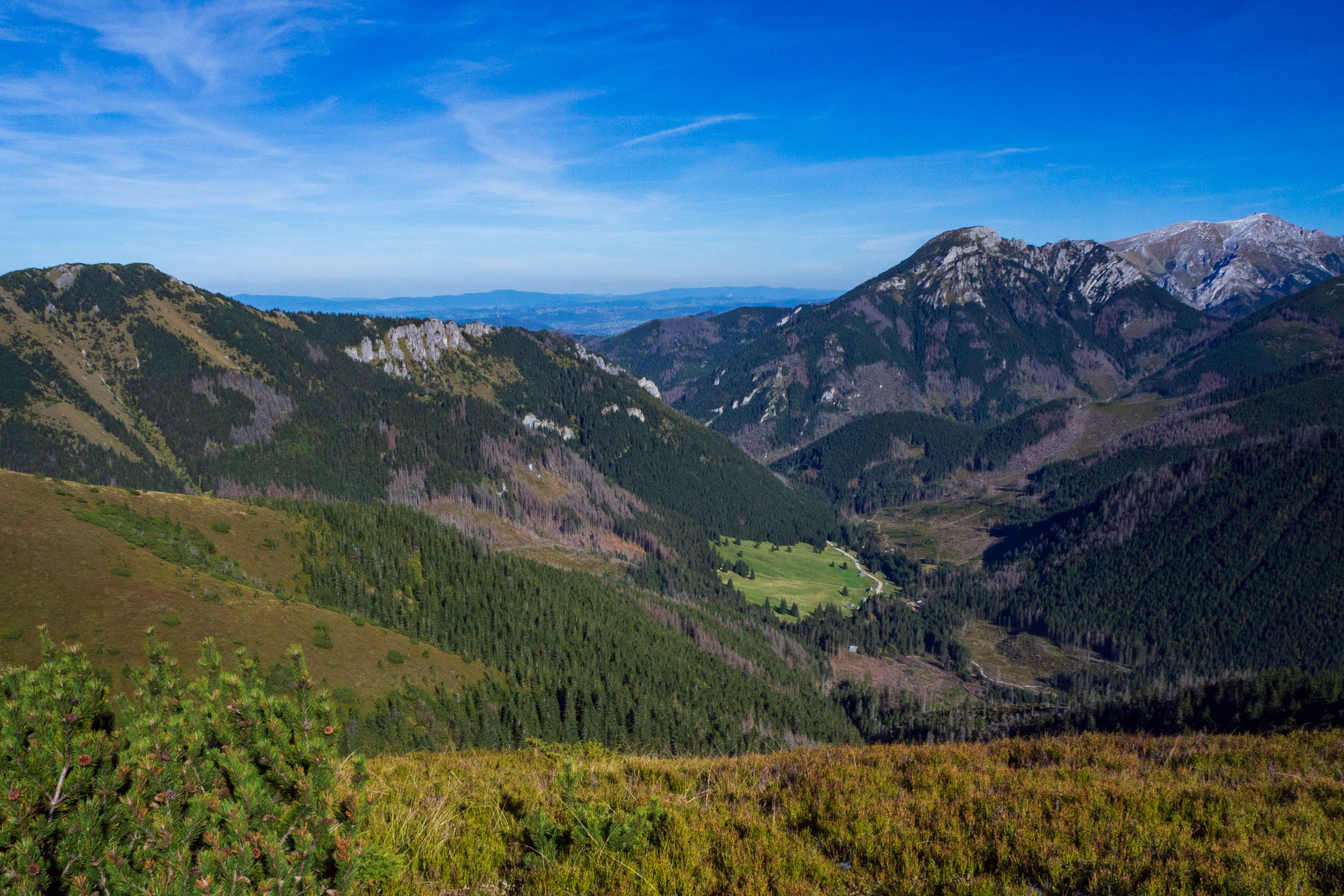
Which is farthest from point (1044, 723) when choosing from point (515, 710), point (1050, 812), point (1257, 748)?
point (1050, 812)

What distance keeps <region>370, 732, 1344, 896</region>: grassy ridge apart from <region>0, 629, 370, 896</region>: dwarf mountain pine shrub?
2.80m

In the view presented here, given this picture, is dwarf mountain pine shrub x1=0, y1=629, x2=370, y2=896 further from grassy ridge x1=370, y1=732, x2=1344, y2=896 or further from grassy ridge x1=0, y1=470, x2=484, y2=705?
grassy ridge x1=0, y1=470, x2=484, y2=705

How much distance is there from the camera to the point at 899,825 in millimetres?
12641

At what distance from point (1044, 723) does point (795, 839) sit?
126 metres

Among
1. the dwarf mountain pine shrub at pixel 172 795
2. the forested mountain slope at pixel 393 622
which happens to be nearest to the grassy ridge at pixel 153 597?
the forested mountain slope at pixel 393 622

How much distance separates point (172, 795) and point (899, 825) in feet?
40.7

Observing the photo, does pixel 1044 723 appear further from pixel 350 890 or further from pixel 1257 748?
pixel 350 890

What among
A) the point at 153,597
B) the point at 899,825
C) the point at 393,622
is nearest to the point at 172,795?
the point at 899,825

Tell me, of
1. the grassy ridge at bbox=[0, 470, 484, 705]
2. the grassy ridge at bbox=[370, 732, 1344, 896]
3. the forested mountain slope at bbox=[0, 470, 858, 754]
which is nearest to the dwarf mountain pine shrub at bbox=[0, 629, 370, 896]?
the grassy ridge at bbox=[370, 732, 1344, 896]

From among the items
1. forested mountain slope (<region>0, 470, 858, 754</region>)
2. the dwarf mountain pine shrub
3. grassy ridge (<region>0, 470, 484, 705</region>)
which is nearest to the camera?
the dwarf mountain pine shrub

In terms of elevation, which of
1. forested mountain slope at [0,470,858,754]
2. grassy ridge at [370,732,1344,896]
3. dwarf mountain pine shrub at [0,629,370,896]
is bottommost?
forested mountain slope at [0,470,858,754]

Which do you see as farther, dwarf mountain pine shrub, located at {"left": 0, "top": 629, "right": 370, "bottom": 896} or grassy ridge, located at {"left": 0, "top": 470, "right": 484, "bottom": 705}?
grassy ridge, located at {"left": 0, "top": 470, "right": 484, "bottom": 705}

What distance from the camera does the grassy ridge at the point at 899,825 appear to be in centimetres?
1032

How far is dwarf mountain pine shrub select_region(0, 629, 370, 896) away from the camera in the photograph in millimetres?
6641
